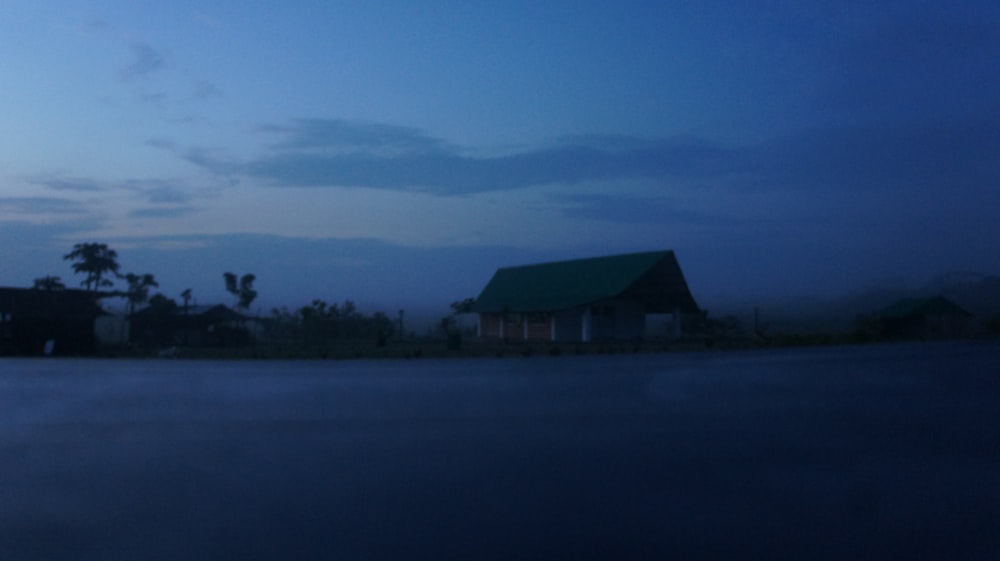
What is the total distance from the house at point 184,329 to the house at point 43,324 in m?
3.68

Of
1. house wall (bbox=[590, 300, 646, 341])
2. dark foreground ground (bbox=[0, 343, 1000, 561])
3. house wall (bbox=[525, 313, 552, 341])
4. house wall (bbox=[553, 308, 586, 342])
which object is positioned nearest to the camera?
dark foreground ground (bbox=[0, 343, 1000, 561])

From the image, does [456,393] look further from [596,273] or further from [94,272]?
[94,272]

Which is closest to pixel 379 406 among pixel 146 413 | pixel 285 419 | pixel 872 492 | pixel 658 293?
pixel 285 419

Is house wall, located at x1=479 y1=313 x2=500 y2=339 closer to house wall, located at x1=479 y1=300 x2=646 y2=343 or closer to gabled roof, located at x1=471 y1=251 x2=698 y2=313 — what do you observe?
gabled roof, located at x1=471 y1=251 x2=698 y2=313

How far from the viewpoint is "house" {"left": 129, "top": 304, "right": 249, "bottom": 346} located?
35188 mm

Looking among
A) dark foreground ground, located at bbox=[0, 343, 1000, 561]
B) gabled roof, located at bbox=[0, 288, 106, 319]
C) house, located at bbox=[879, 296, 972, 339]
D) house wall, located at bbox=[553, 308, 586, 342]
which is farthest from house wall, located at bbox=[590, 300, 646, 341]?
dark foreground ground, located at bbox=[0, 343, 1000, 561]

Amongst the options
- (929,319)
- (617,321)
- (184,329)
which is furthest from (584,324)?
(929,319)

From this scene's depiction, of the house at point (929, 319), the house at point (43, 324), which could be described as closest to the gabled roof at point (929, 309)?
the house at point (929, 319)

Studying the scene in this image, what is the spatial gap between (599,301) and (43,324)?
70.0ft

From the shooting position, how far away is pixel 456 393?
15016 millimetres

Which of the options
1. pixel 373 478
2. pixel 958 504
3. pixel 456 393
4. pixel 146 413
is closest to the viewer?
pixel 958 504

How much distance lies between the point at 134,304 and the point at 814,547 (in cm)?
4273

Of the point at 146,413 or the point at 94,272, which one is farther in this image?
the point at 94,272

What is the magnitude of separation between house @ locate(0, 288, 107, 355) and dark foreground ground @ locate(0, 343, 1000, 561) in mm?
15949
